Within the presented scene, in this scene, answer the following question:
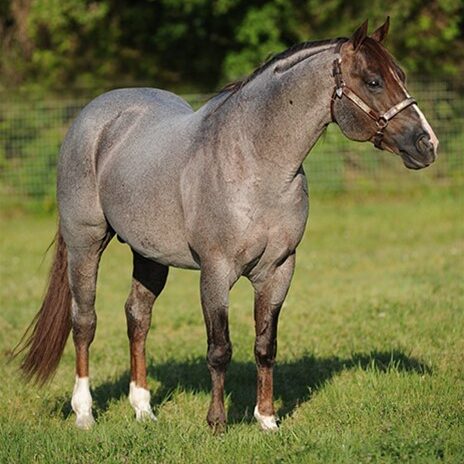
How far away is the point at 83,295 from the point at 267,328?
4.83 ft

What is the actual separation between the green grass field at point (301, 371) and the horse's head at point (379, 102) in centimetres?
144

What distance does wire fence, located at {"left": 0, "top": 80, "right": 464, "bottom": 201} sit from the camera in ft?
65.8

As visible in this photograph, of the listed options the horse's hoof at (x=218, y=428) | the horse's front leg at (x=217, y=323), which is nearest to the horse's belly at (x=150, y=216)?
the horse's front leg at (x=217, y=323)

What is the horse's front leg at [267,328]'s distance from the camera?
20.3 feet

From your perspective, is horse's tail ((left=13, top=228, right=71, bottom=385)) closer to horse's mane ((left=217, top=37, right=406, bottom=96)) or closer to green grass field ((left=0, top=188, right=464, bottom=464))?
green grass field ((left=0, top=188, right=464, bottom=464))

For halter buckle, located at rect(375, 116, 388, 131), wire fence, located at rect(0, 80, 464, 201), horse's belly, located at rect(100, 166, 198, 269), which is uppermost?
halter buckle, located at rect(375, 116, 388, 131)

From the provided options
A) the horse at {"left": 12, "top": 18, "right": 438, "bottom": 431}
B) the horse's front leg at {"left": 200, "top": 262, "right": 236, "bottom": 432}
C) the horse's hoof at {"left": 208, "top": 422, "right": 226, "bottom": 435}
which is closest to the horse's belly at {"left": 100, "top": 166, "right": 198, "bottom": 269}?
the horse at {"left": 12, "top": 18, "right": 438, "bottom": 431}

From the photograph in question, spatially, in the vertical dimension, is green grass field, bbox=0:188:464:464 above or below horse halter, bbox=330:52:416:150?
below

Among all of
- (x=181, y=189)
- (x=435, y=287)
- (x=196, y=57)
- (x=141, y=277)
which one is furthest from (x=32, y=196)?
(x=181, y=189)

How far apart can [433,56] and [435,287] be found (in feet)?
47.3

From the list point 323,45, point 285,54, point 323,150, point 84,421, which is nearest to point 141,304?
point 84,421

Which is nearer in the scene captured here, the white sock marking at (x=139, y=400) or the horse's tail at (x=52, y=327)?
the white sock marking at (x=139, y=400)

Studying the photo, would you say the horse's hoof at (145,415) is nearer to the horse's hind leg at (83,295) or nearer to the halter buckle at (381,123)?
the horse's hind leg at (83,295)

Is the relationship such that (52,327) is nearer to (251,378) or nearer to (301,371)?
(251,378)
